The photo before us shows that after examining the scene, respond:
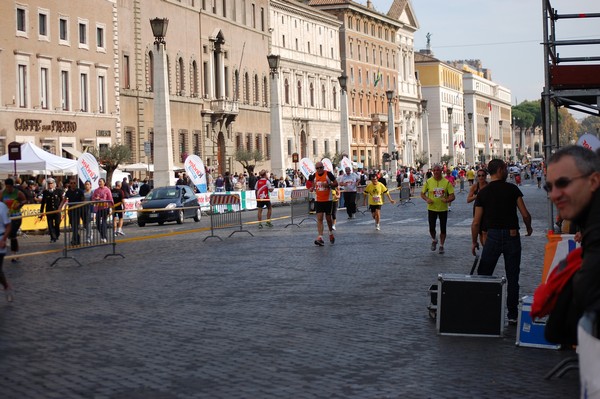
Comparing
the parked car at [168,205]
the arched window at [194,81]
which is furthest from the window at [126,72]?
the parked car at [168,205]

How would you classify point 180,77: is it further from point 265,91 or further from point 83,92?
point 265,91

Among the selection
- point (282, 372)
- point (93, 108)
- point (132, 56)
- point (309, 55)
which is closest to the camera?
point (282, 372)

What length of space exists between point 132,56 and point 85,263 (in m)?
44.0

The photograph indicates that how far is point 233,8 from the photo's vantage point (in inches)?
3307

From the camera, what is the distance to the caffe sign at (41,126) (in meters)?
52.5

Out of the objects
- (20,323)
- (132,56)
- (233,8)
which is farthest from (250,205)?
(20,323)

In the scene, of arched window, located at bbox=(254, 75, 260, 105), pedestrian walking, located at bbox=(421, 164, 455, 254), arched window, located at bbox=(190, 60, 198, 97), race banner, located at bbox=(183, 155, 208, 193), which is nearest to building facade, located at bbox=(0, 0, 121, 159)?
race banner, located at bbox=(183, 155, 208, 193)

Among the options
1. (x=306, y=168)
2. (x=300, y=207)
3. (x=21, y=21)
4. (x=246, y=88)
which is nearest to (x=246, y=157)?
(x=246, y=88)

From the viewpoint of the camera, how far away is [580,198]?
514 cm

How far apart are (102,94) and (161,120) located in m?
16.4

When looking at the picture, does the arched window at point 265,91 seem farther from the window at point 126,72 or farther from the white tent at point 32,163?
the white tent at point 32,163

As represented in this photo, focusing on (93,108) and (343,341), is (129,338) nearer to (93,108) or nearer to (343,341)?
(343,341)

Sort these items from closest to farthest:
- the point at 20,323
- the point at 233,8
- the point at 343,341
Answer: the point at 343,341 < the point at 20,323 < the point at 233,8

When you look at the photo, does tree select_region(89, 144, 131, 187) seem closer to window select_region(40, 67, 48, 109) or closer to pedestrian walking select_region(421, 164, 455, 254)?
window select_region(40, 67, 48, 109)
